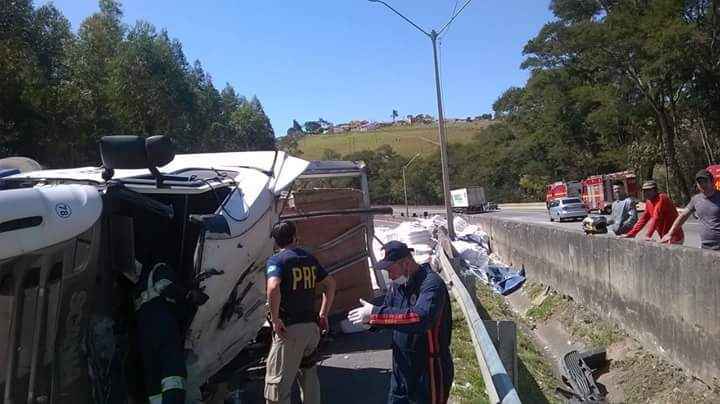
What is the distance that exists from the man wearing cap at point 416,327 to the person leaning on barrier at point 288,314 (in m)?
0.88

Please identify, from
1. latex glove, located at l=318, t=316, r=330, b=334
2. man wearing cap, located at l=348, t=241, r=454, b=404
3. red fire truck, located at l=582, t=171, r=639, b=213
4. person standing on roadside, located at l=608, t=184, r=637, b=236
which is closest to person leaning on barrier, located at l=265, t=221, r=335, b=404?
latex glove, located at l=318, t=316, r=330, b=334

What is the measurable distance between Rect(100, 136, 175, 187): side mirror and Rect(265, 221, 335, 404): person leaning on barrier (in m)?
1.22

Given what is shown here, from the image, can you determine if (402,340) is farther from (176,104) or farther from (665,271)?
(176,104)

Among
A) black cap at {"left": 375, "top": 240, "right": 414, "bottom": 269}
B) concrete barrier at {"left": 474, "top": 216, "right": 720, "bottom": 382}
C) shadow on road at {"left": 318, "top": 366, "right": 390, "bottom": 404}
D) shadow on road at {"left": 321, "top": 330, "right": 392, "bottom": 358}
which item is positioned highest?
black cap at {"left": 375, "top": 240, "right": 414, "bottom": 269}

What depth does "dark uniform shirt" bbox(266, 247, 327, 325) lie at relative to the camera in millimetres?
4773

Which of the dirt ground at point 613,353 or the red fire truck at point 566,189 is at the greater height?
the red fire truck at point 566,189

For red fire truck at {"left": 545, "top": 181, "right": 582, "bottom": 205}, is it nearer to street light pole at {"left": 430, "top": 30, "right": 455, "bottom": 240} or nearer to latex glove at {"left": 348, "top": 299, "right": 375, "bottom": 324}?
street light pole at {"left": 430, "top": 30, "right": 455, "bottom": 240}

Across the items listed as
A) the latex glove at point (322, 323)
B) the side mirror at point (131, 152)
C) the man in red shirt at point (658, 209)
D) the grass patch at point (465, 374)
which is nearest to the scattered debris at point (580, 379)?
the grass patch at point (465, 374)

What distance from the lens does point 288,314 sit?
4801mm

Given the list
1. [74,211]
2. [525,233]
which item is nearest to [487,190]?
[525,233]

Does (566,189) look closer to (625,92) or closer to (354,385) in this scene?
(625,92)

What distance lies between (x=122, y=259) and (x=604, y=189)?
130 feet

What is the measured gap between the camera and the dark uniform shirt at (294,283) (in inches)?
188

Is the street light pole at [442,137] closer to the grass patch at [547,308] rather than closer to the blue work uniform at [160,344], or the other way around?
the grass patch at [547,308]
